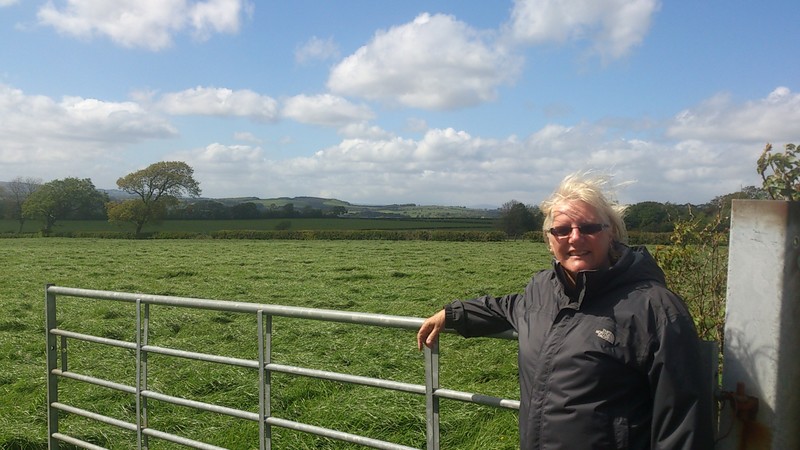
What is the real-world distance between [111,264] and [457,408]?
19.5 metres

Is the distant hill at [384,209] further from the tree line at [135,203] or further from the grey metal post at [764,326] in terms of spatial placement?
the grey metal post at [764,326]

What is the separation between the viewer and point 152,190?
207 ft

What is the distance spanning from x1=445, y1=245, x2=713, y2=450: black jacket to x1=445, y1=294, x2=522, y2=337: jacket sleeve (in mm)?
292

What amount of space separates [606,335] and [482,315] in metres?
0.72

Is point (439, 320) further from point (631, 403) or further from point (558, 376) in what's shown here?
point (631, 403)

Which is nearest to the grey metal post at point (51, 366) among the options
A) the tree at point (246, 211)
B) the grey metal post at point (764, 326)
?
the grey metal post at point (764, 326)

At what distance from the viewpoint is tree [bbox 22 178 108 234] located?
58.1 metres

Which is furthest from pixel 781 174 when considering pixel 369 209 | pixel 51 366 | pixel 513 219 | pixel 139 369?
pixel 369 209

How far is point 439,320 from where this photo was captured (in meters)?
2.97

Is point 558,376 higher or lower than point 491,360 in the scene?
higher

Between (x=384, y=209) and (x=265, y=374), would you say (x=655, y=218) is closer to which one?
(x=265, y=374)

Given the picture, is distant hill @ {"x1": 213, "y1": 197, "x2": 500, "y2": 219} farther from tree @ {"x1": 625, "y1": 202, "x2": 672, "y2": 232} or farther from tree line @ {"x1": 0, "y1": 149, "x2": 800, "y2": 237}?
tree @ {"x1": 625, "y1": 202, "x2": 672, "y2": 232}

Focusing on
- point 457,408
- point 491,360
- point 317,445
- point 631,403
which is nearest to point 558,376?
point 631,403

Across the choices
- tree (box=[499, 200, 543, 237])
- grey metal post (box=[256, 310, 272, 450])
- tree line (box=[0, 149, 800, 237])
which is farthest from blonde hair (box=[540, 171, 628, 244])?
tree line (box=[0, 149, 800, 237])
